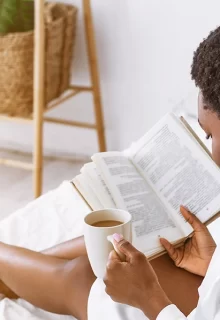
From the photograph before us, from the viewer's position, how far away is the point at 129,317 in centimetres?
85

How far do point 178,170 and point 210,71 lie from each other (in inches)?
11.3

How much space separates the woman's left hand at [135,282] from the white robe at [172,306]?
0.02m

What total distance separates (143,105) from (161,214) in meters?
1.10

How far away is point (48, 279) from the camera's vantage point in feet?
3.26

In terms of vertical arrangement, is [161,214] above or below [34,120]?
below

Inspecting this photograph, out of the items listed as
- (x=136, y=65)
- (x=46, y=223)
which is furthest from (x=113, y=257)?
(x=136, y=65)

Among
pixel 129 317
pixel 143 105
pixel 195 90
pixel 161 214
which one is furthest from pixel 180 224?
pixel 143 105

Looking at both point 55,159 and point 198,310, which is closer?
point 198,310

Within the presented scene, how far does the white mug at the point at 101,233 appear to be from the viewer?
84cm

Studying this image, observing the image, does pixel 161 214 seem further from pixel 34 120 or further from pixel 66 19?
pixel 66 19

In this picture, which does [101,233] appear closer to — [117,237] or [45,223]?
[117,237]

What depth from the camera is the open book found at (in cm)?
Result: 95

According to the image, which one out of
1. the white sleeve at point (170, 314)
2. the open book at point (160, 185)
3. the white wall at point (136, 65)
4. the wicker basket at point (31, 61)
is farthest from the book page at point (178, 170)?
the wicker basket at point (31, 61)

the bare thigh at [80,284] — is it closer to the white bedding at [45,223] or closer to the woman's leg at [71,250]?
the woman's leg at [71,250]
